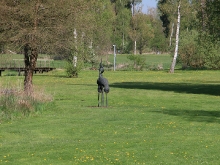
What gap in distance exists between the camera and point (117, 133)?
18500mm

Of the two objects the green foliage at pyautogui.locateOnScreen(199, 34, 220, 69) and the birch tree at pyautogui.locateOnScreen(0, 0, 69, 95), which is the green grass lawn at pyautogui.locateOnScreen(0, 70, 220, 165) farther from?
the green foliage at pyautogui.locateOnScreen(199, 34, 220, 69)

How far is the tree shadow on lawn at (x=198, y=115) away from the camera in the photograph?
72.1ft

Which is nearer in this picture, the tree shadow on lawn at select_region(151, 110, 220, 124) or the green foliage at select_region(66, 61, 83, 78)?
the tree shadow on lawn at select_region(151, 110, 220, 124)

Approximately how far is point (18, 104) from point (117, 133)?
6648mm

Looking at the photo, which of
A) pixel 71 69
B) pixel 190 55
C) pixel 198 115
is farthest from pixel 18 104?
pixel 190 55

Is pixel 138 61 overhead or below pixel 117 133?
overhead

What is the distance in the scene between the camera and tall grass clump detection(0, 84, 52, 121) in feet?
74.9

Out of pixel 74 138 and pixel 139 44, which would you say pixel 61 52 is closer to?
pixel 74 138

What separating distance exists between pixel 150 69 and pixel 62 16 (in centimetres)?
4144

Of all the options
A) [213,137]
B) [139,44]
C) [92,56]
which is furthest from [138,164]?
[139,44]

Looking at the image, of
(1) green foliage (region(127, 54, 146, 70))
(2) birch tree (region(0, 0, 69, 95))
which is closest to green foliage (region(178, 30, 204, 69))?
(1) green foliage (region(127, 54, 146, 70))

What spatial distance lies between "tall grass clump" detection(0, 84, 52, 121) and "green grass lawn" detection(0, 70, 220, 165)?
50 cm

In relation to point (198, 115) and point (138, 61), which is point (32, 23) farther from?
point (138, 61)

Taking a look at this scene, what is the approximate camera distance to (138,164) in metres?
13.2
